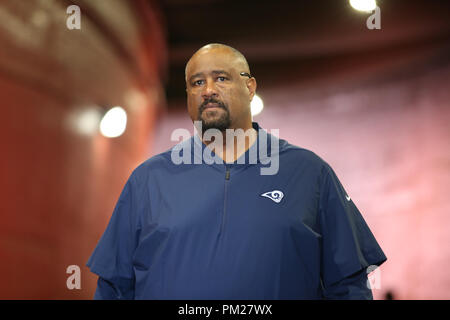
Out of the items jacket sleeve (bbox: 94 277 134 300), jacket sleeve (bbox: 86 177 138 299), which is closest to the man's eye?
jacket sleeve (bbox: 86 177 138 299)

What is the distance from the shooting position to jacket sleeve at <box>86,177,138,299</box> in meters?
1.63

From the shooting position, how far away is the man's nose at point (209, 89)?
178cm

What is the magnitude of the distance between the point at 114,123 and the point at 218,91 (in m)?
2.84

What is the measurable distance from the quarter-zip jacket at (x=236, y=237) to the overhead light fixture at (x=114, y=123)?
266cm

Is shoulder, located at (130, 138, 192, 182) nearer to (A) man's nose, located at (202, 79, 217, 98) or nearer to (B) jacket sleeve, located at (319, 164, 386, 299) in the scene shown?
(A) man's nose, located at (202, 79, 217, 98)

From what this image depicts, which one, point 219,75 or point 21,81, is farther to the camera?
point 21,81

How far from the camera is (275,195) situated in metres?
1.66

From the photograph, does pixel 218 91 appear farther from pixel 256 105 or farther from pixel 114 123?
pixel 256 105

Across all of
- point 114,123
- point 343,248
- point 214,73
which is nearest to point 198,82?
point 214,73

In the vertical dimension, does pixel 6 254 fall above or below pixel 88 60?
below

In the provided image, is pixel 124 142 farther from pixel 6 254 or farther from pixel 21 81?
pixel 6 254

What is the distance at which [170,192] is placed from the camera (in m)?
1.71
